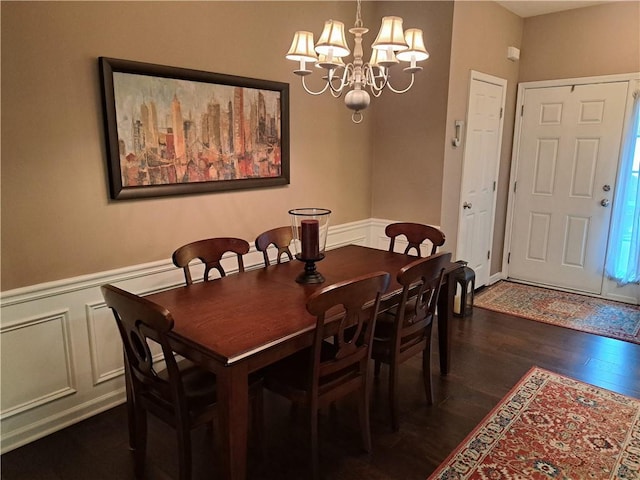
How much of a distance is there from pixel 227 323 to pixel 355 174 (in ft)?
8.19

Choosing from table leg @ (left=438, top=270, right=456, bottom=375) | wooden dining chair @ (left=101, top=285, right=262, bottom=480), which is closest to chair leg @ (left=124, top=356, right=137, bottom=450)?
wooden dining chair @ (left=101, top=285, right=262, bottom=480)

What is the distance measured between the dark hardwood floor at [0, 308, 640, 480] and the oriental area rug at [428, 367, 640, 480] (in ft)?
0.29

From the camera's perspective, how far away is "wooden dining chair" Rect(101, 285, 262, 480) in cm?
165

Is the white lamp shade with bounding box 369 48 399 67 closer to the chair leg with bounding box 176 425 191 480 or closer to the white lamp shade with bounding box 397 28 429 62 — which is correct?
the white lamp shade with bounding box 397 28 429 62

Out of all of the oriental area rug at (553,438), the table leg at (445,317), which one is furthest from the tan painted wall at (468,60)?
the oriental area rug at (553,438)

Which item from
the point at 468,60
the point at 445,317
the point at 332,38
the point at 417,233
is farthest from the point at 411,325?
the point at 468,60

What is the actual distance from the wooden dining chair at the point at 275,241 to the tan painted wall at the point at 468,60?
5.19 ft

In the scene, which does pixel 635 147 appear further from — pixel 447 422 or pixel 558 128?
pixel 447 422

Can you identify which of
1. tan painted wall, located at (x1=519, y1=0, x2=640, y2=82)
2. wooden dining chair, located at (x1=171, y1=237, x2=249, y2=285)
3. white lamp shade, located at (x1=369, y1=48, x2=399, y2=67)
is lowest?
wooden dining chair, located at (x1=171, y1=237, x2=249, y2=285)

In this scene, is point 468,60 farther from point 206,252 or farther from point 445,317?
point 206,252

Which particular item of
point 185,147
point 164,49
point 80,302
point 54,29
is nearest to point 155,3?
point 164,49

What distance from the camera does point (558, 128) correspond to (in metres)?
4.49

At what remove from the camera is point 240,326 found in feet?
5.98

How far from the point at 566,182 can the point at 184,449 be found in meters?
4.36
